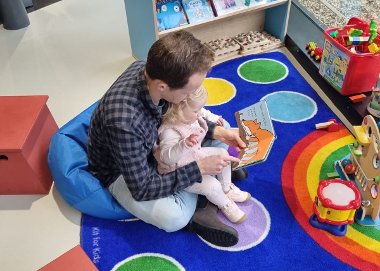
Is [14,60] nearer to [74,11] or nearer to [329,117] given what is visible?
[74,11]

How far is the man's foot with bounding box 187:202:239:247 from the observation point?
1485mm

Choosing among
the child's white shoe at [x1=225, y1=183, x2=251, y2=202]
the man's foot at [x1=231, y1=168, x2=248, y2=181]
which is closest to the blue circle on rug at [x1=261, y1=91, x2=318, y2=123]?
the man's foot at [x1=231, y1=168, x2=248, y2=181]

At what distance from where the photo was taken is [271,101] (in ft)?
7.13

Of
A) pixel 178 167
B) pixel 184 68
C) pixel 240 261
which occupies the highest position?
pixel 184 68

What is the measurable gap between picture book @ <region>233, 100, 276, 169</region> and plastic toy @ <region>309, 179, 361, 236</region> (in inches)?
10.9

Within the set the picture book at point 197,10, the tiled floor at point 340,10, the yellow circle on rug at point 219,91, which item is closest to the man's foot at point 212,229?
the yellow circle on rug at point 219,91

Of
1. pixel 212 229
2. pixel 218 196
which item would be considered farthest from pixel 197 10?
pixel 212 229

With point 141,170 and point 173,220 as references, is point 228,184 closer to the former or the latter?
point 173,220

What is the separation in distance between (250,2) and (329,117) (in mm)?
866

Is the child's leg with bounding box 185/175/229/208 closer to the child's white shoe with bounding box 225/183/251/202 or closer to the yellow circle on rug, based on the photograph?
the child's white shoe with bounding box 225/183/251/202

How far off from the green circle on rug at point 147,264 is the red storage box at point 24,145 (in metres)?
0.54

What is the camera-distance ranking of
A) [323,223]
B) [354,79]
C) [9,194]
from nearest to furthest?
[323,223], [9,194], [354,79]

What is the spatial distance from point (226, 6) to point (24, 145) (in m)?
1.43

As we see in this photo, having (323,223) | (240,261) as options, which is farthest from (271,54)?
(240,261)
